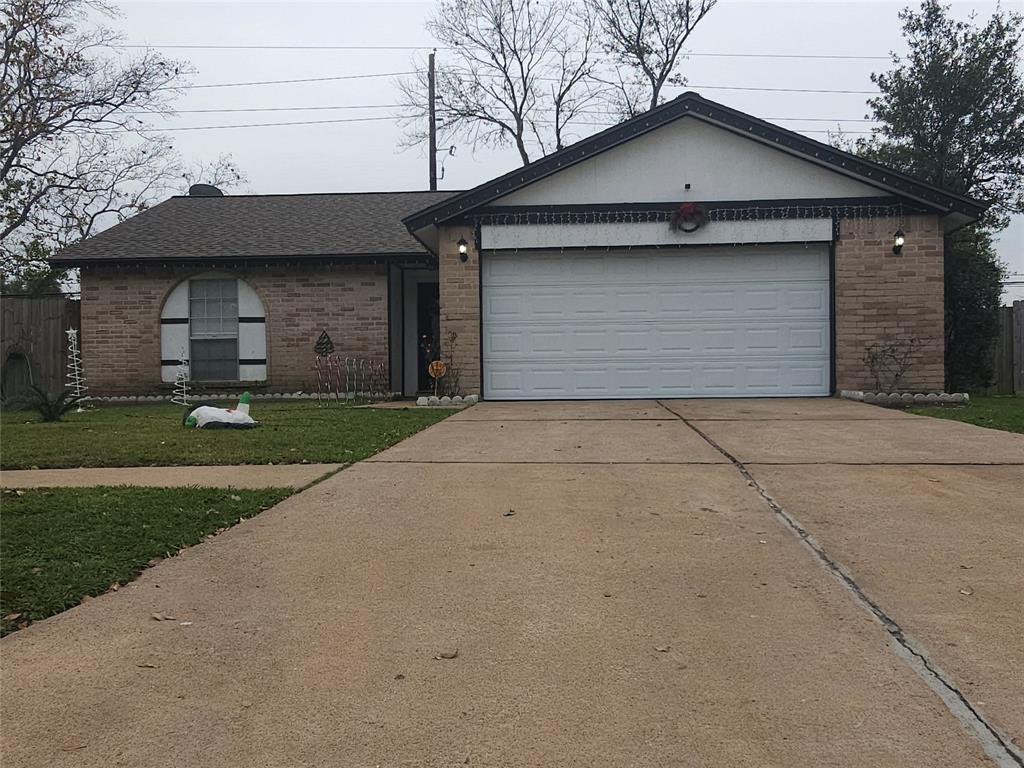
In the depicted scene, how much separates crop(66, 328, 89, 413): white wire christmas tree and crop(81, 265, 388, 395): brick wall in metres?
0.17

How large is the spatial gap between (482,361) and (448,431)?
412cm

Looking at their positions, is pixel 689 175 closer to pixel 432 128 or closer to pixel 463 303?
pixel 463 303

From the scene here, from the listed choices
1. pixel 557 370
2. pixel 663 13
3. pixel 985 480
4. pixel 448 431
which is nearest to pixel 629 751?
pixel 985 480

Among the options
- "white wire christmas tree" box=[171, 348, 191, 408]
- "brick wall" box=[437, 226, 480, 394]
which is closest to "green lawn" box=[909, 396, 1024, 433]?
"brick wall" box=[437, 226, 480, 394]

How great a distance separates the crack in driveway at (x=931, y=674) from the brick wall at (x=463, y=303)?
8648mm

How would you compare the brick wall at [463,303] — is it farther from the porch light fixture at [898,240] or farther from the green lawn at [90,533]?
the green lawn at [90,533]

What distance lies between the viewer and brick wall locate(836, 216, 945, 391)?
1210 centimetres

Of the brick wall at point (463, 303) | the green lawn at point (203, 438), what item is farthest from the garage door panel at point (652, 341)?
the green lawn at point (203, 438)

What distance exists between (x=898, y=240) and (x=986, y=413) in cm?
327

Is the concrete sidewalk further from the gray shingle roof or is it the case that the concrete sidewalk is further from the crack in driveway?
the gray shingle roof

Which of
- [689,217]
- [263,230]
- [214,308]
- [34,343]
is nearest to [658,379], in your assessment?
[689,217]

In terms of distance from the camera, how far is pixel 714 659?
270 cm

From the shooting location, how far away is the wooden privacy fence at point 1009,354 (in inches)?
632

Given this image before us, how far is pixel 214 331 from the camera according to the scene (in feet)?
49.7
